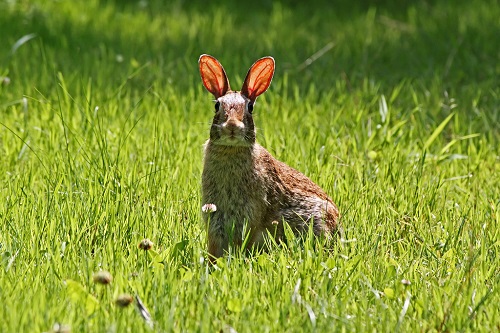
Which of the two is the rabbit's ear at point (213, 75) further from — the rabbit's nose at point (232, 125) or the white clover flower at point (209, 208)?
the white clover flower at point (209, 208)

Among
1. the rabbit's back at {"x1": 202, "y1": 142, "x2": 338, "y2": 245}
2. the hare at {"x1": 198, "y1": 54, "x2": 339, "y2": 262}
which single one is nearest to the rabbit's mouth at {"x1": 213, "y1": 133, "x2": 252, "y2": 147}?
the hare at {"x1": 198, "y1": 54, "x2": 339, "y2": 262}

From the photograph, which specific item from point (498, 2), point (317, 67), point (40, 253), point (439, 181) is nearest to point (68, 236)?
point (40, 253)

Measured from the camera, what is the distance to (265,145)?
541cm

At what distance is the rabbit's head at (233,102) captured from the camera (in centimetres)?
404

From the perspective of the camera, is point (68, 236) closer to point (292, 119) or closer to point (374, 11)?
point (292, 119)

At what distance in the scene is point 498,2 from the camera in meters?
9.57

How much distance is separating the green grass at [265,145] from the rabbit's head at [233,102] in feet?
1.44

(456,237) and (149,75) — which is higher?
(149,75)

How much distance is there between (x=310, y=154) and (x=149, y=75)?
6.62 ft

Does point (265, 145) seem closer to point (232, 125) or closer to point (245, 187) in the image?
point (245, 187)

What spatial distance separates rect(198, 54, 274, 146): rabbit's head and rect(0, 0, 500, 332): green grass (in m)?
0.44

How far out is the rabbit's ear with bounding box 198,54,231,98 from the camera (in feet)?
14.2

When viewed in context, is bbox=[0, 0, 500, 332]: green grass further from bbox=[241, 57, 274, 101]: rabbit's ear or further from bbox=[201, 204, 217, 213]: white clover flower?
bbox=[241, 57, 274, 101]: rabbit's ear

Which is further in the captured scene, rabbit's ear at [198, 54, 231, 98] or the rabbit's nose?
rabbit's ear at [198, 54, 231, 98]
